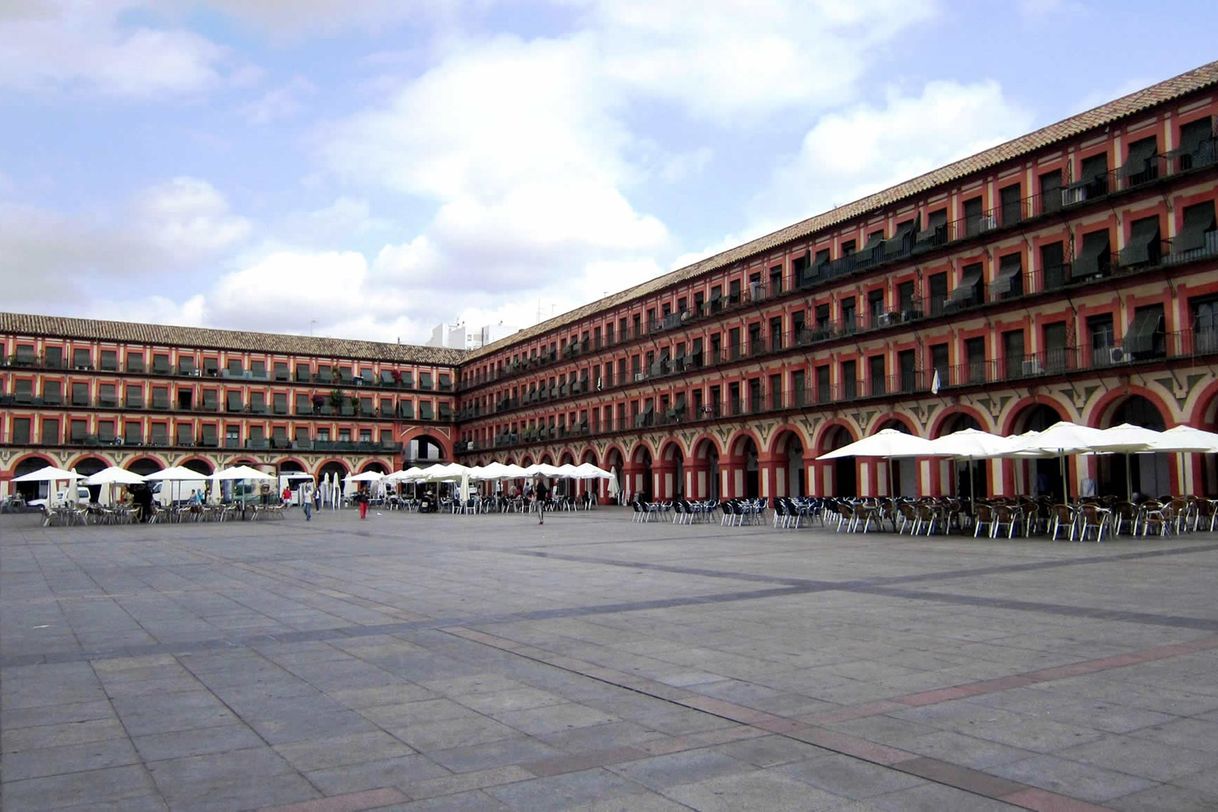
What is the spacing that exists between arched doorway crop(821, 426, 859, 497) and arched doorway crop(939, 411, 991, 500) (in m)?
4.57

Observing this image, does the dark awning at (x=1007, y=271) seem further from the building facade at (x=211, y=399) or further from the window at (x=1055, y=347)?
the building facade at (x=211, y=399)

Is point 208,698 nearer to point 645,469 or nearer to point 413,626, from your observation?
point 413,626

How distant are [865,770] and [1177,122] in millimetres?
29294

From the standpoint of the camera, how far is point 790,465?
147 ft

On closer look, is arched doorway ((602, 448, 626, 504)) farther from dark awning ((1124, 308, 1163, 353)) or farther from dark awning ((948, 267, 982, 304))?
dark awning ((1124, 308, 1163, 353))

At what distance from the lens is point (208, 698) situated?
6.49 metres

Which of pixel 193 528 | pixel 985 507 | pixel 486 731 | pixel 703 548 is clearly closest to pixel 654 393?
pixel 193 528

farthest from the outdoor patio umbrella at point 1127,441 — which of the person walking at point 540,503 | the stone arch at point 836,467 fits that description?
the person walking at point 540,503

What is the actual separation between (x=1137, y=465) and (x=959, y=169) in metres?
12.5

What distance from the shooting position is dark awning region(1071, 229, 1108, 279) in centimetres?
2941

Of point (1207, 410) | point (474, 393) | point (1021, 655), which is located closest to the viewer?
point (1021, 655)

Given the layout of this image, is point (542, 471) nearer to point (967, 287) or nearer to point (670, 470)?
point (670, 470)

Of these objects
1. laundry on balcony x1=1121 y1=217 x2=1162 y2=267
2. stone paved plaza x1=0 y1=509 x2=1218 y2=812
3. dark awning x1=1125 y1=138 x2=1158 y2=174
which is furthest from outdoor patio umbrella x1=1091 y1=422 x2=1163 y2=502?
dark awning x1=1125 y1=138 x2=1158 y2=174

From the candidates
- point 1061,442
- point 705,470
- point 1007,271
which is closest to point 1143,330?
point 1007,271
